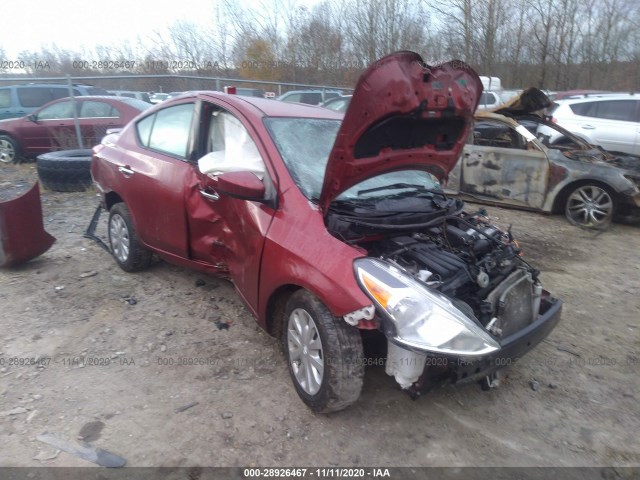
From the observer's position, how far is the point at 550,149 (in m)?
6.97

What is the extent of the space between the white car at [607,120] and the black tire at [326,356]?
836cm

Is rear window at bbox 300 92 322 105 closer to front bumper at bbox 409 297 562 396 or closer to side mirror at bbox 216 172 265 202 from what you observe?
side mirror at bbox 216 172 265 202

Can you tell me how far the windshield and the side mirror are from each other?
0.82 feet

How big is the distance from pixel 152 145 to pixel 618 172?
5954 millimetres

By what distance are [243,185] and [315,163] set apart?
1.96 ft

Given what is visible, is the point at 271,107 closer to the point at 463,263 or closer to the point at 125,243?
the point at 463,263

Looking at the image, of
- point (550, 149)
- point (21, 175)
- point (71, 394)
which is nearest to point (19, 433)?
point (71, 394)

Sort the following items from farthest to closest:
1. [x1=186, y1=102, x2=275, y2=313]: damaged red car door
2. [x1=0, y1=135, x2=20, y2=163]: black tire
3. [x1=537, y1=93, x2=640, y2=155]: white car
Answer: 1. [x1=0, y1=135, x2=20, y2=163]: black tire
2. [x1=537, y1=93, x2=640, y2=155]: white car
3. [x1=186, y1=102, x2=275, y2=313]: damaged red car door

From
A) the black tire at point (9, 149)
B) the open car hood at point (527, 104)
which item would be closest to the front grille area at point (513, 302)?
the open car hood at point (527, 104)

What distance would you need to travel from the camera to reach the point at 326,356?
256 centimetres

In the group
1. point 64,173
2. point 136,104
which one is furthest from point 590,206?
point 136,104

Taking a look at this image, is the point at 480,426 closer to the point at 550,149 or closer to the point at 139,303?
the point at 139,303

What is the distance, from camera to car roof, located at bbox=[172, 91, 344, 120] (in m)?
3.51

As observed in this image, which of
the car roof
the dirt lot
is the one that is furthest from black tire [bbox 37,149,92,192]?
the car roof
